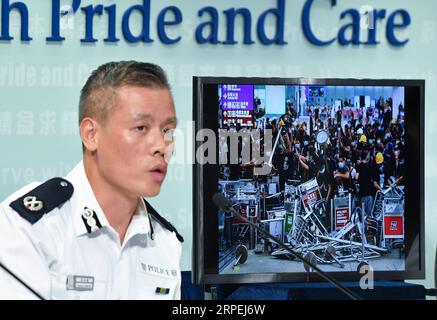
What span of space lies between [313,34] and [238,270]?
1.85m

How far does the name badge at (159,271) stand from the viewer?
2.00m

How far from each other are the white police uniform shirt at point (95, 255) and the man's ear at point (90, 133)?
6 cm

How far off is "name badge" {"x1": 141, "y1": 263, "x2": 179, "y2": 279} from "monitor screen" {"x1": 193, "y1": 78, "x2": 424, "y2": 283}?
1.96 ft

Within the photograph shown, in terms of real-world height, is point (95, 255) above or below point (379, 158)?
below

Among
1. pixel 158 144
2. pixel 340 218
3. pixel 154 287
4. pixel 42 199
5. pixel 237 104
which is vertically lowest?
pixel 154 287

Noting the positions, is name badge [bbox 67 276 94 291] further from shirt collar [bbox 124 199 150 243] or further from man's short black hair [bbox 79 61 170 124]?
man's short black hair [bbox 79 61 170 124]

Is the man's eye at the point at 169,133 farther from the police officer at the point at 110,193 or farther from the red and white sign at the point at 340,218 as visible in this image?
the red and white sign at the point at 340,218

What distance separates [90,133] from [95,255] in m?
0.27

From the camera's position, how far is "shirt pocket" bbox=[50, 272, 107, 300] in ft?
6.04

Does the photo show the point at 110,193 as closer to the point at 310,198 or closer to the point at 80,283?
the point at 80,283

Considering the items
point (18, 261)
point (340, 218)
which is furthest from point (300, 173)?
point (18, 261)

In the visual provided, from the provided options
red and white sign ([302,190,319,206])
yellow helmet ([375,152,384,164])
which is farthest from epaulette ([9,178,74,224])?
yellow helmet ([375,152,384,164])

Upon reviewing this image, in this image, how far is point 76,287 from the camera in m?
1.87

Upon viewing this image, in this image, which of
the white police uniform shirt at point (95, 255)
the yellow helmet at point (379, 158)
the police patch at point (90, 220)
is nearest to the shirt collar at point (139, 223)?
the white police uniform shirt at point (95, 255)
